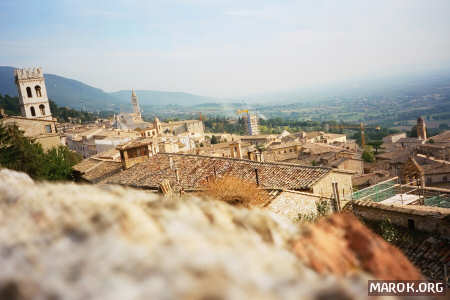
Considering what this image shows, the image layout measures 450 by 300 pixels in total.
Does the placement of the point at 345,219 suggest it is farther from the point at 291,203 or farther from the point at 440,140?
the point at 440,140

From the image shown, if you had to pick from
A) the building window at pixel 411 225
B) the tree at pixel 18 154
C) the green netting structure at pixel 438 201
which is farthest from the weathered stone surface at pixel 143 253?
the tree at pixel 18 154

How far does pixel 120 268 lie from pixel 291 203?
11863 mm

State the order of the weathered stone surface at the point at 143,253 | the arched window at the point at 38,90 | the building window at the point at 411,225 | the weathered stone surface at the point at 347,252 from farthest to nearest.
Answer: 1. the arched window at the point at 38,90
2. the building window at the point at 411,225
3. the weathered stone surface at the point at 347,252
4. the weathered stone surface at the point at 143,253

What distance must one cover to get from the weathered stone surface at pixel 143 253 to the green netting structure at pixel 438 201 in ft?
42.7

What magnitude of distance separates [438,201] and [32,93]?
181 ft

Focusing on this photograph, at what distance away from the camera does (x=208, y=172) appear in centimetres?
1773

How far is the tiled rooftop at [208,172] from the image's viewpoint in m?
15.3

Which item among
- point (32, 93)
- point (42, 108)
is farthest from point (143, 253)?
point (42, 108)

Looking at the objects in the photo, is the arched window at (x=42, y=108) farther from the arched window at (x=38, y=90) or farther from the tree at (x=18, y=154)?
the tree at (x=18, y=154)

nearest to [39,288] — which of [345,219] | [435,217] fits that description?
[345,219]

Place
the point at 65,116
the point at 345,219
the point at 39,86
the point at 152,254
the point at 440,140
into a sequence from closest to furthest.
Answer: the point at 152,254 < the point at 345,219 < the point at 39,86 < the point at 440,140 < the point at 65,116

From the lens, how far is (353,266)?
6.00 feet

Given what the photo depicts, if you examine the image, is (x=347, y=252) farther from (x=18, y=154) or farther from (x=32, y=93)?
(x=32, y=93)

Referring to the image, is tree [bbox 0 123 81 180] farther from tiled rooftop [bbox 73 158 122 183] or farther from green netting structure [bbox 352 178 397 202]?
green netting structure [bbox 352 178 397 202]
